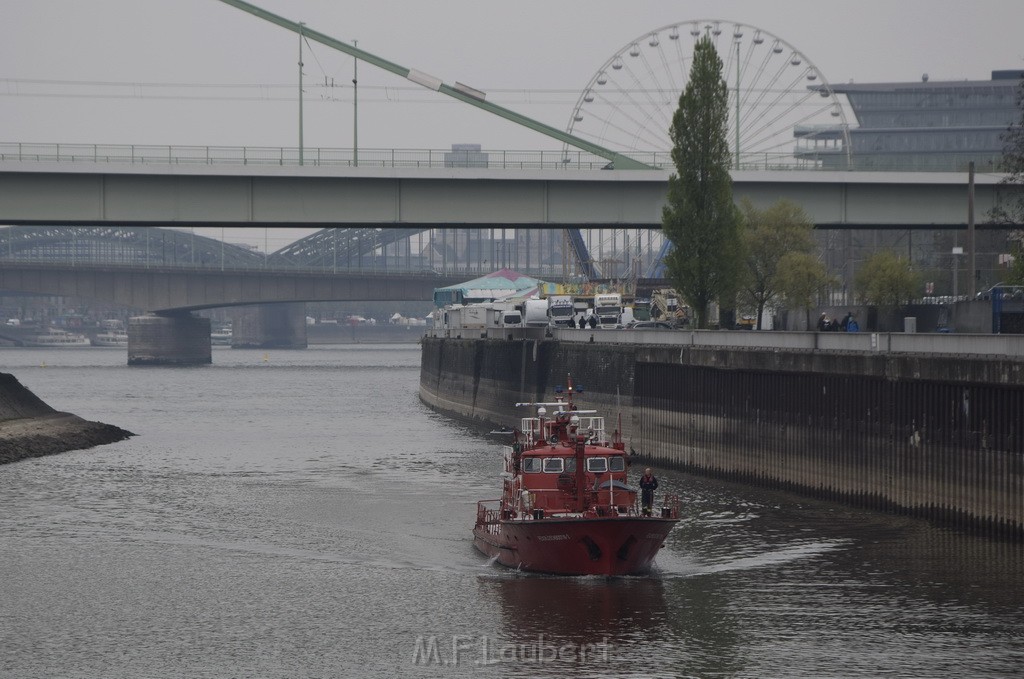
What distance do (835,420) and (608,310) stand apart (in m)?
53.2

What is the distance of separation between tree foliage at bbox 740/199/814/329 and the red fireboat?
162 feet

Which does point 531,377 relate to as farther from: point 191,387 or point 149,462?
point 191,387

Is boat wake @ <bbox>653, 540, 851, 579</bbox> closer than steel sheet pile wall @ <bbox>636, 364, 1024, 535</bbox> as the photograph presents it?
Yes

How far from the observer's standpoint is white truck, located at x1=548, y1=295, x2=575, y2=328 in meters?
110

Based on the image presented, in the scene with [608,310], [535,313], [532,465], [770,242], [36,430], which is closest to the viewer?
[532,465]

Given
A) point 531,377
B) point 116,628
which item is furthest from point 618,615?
point 531,377

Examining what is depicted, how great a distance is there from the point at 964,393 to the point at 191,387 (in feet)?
369

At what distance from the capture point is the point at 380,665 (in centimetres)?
3384

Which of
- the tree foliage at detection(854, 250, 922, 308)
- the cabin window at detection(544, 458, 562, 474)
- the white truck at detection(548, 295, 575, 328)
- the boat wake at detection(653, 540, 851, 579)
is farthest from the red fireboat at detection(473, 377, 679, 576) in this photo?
the white truck at detection(548, 295, 575, 328)

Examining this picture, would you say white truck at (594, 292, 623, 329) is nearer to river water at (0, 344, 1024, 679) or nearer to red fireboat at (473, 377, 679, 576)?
river water at (0, 344, 1024, 679)

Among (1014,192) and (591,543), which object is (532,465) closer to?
(591,543)

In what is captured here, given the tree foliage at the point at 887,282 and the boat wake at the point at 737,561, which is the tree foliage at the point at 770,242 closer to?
the tree foliage at the point at 887,282

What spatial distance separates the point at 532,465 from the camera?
43.2 metres

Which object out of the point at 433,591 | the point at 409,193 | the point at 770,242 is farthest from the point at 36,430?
the point at 433,591
